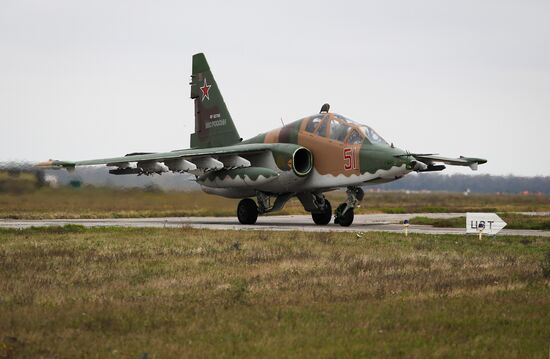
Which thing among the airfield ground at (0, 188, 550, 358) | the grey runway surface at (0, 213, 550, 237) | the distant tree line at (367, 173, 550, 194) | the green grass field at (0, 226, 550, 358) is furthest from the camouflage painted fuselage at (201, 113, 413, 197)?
the distant tree line at (367, 173, 550, 194)

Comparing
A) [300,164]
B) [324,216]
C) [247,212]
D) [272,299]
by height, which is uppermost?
[300,164]

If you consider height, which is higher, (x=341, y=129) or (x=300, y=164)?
(x=341, y=129)

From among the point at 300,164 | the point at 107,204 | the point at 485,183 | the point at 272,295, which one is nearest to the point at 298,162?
the point at 300,164

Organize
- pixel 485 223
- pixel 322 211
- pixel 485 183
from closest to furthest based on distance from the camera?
pixel 485 223, pixel 322 211, pixel 485 183

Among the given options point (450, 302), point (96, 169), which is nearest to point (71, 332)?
point (450, 302)

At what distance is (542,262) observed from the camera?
15836 millimetres

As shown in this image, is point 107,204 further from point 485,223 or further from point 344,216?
point 485,223

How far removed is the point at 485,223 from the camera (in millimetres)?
22453

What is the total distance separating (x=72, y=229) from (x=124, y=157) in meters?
5.05

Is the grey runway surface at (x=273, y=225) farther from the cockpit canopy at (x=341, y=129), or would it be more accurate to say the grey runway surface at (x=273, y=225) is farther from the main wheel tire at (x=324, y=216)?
the cockpit canopy at (x=341, y=129)

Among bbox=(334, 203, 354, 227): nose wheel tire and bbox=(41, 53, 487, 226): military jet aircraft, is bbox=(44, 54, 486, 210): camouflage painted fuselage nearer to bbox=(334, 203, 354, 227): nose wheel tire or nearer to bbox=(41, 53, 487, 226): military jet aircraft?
bbox=(41, 53, 487, 226): military jet aircraft

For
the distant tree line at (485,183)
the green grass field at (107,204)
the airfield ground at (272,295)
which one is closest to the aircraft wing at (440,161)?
the airfield ground at (272,295)

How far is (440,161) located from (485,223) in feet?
14.6

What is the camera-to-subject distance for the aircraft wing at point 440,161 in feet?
84.1
